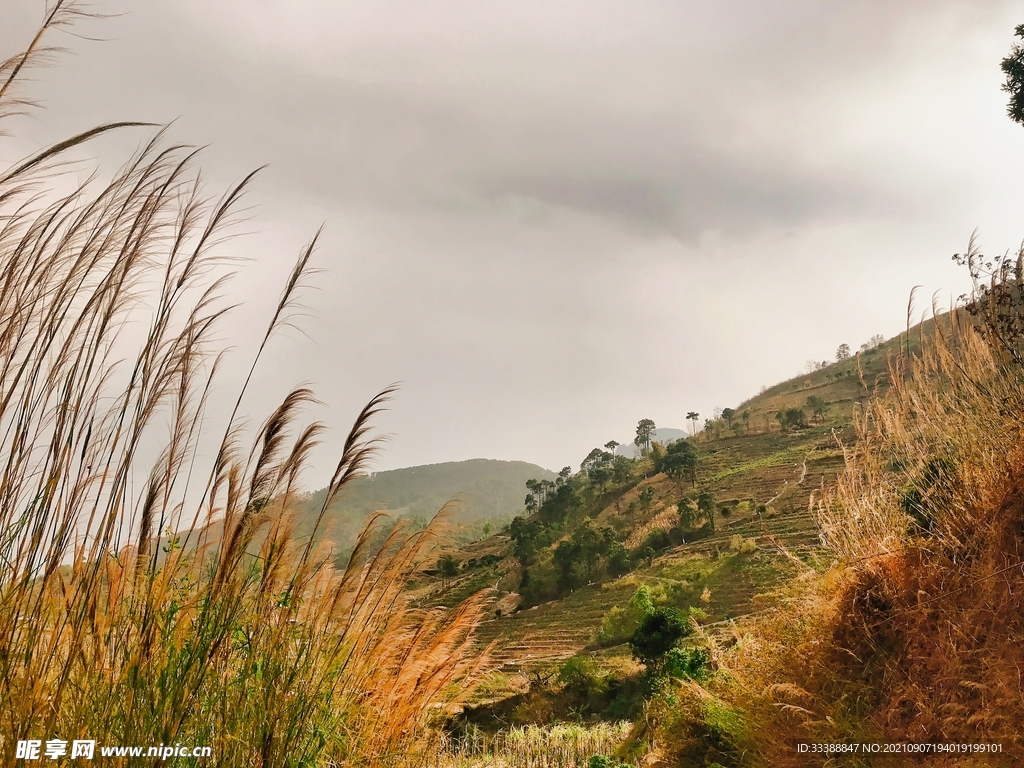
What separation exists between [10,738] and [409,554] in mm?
1324

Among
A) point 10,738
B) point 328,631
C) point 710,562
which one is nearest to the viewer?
point 10,738

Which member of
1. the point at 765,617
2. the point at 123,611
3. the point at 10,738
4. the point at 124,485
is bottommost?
the point at 765,617

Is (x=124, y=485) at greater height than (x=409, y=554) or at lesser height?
greater

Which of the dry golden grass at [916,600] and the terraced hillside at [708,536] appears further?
the terraced hillside at [708,536]

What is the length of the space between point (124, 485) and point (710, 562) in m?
27.3

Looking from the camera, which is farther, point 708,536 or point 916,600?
point 708,536

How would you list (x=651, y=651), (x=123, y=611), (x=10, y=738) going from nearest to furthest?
(x=10, y=738) → (x=123, y=611) → (x=651, y=651)

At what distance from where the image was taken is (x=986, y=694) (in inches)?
93.2

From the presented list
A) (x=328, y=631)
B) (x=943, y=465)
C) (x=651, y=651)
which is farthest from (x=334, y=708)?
(x=651, y=651)

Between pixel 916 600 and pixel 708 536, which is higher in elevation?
pixel 916 600

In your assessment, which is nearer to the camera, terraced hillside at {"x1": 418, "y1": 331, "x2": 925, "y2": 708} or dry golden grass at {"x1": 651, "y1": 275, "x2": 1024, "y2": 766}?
dry golden grass at {"x1": 651, "y1": 275, "x2": 1024, "y2": 766}

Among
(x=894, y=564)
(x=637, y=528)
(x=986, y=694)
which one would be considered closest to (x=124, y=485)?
(x=986, y=694)

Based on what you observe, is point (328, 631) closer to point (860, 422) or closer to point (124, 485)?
point (124, 485)

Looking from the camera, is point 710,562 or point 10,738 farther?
point 710,562
